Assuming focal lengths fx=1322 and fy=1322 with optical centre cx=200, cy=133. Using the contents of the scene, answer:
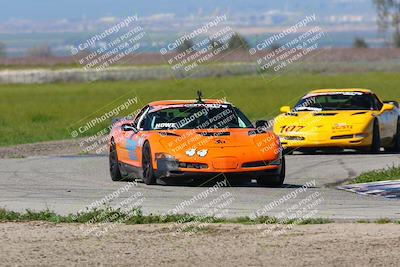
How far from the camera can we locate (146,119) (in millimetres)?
20016

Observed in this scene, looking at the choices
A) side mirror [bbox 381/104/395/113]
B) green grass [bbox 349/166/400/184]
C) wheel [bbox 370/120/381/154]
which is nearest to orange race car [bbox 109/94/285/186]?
green grass [bbox 349/166/400/184]

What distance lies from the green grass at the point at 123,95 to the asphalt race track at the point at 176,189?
30.2ft

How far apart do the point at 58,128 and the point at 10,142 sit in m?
7.70

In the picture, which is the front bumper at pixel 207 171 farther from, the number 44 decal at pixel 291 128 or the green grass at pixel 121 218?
the number 44 decal at pixel 291 128

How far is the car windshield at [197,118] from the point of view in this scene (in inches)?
777

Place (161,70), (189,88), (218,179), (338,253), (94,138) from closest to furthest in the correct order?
(338,253) < (218,179) < (94,138) < (189,88) < (161,70)

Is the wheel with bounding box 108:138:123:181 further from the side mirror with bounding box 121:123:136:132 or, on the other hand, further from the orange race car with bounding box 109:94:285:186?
the side mirror with bounding box 121:123:136:132

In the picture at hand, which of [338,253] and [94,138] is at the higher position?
[338,253]

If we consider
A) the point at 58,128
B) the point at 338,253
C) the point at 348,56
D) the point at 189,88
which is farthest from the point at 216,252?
the point at 348,56

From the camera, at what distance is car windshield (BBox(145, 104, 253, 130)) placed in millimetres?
19734

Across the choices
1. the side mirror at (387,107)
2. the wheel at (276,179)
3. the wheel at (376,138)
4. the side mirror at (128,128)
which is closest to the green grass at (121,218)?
the wheel at (276,179)

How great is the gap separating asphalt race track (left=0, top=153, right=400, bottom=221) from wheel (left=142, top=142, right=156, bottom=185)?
0.43ft

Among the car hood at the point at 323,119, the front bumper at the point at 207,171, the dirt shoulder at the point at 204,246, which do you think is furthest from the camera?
the car hood at the point at 323,119

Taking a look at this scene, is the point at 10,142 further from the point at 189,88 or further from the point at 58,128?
the point at 189,88
